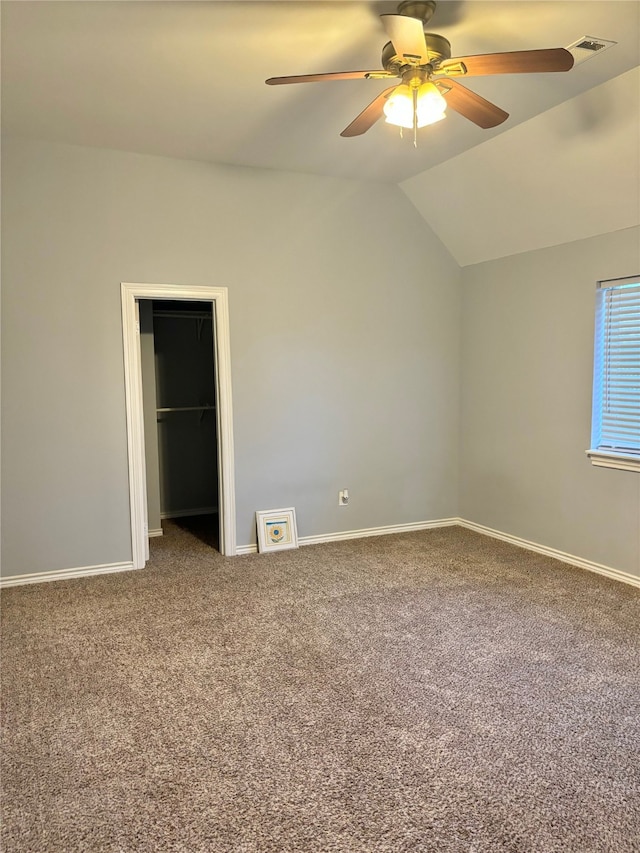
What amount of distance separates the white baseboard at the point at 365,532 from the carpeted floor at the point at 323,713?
1.77ft

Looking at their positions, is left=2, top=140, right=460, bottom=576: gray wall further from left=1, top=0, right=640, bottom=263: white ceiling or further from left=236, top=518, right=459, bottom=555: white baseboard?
left=1, top=0, right=640, bottom=263: white ceiling

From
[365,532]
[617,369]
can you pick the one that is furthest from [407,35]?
[365,532]

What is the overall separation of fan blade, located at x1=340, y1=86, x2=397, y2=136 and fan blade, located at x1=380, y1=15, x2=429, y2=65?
0.31 metres

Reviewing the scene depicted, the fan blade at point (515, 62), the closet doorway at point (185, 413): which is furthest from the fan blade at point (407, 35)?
the closet doorway at point (185, 413)

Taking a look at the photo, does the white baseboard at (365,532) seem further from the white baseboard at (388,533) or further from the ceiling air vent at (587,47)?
the ceiling air vent at (587,47)

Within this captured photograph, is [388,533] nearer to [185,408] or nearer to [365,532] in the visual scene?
[365,532]

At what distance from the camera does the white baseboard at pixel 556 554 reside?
3.89 metres

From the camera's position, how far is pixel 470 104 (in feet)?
8.44

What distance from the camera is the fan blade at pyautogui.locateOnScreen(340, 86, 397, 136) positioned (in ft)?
8.38

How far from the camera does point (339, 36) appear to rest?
101 inches

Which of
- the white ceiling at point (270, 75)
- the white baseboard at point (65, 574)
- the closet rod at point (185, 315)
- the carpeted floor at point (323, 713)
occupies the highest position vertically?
the white ceiling at point (270, 75)

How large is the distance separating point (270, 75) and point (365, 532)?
3.39 metres

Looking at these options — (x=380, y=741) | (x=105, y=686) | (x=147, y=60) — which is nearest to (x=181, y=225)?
(x=147, y=60)

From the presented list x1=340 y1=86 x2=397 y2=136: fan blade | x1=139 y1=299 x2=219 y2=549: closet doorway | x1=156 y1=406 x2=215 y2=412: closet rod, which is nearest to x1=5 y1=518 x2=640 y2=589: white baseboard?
x1=139 y1=299 x2=219 y2=549: closet doorway
